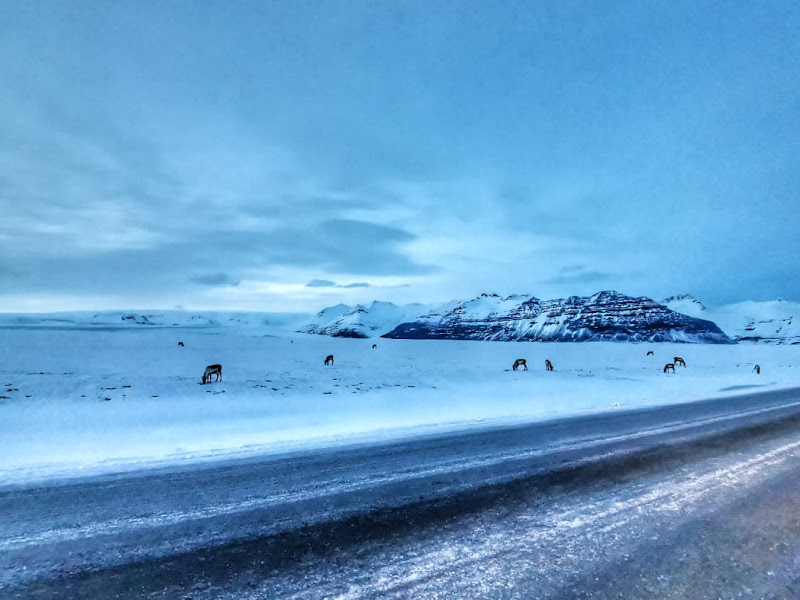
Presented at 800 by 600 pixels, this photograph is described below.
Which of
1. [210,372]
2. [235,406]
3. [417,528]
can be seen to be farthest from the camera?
[210,372]

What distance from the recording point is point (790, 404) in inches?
614

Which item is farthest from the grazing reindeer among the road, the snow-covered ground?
the road

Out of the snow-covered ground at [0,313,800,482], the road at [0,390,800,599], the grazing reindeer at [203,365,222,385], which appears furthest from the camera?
the grazing reindeer at [203,365,222,385]

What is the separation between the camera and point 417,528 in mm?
4336

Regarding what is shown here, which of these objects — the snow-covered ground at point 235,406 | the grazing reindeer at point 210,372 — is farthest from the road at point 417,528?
the grazing reindeer at point 210,372

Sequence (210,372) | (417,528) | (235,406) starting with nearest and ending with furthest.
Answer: (417,528)
(235,406)
(210,372)

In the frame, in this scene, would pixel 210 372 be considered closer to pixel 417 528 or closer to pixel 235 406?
pixel 235 406

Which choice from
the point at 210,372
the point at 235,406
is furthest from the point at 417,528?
the point at 210,372

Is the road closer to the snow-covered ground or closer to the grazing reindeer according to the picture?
the snow-covered ground

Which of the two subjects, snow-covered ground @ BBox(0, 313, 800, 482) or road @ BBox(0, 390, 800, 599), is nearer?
road @ BBox(0, 390, 800, 599)

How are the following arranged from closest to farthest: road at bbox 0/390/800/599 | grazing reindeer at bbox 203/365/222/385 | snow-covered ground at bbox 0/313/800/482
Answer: road at bbox 0/390/800/599
snow-covered ground at bbox 0/313/800/482
grazing reindeer at bbox 203/365/222/385

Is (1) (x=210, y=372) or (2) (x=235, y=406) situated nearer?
(2) (x=235, y=406)

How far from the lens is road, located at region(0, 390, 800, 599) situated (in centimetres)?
330

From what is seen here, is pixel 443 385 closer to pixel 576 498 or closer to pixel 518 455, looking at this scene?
pixel 518 455
